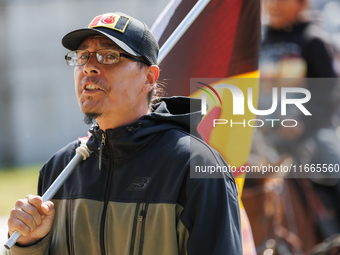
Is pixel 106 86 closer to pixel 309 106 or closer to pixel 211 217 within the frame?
pixel 211 217

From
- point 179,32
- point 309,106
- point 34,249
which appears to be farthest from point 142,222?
point 309,106

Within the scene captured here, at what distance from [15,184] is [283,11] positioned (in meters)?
9.37

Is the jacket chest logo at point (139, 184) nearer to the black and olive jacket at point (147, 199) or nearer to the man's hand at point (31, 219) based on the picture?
the black and olive jacket at point (147, 199)

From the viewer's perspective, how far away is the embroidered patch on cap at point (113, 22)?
6.89 feet

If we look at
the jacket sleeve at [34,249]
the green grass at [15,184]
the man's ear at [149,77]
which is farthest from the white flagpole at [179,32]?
the green grass at [15,184]

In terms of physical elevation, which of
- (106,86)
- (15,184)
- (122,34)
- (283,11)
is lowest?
(106,86)

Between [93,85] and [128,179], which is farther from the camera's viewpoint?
[93,85]

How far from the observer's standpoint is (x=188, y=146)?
1.95 m

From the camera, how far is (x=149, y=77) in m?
2.27

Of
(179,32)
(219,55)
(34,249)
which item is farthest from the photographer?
(219,55)

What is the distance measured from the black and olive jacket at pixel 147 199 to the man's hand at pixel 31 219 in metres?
0.05

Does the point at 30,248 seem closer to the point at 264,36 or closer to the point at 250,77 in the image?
the point at 250,77

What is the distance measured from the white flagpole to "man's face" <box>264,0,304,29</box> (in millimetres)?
1623

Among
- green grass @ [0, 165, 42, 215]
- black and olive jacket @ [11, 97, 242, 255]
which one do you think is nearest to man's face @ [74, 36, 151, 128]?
black and olive jacket @ [11, 97, 242, 255]
